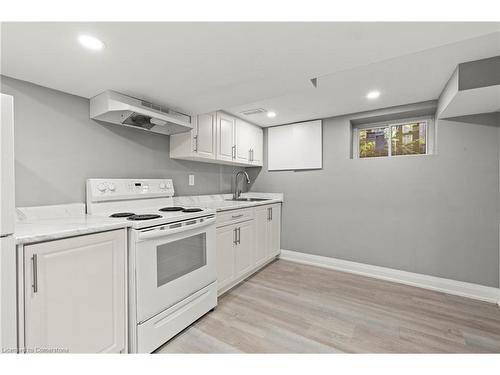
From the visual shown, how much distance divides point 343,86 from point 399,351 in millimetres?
2139

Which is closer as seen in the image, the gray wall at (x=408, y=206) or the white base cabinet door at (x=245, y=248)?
the gray wall at (x=408, y=206)

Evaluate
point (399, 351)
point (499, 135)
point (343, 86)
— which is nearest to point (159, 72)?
point (343, 86)

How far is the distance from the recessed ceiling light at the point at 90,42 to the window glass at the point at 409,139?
3.08m

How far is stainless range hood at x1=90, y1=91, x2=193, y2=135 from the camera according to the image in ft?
5.46

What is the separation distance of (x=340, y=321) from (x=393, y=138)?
89.3 inches

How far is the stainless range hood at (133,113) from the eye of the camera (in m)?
1.67

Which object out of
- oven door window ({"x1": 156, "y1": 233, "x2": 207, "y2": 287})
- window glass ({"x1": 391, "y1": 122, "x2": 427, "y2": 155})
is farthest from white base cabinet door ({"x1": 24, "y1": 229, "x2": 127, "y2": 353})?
window glass ({"x1": 391, "y1": 122, "x2": 427, "y2": 155})

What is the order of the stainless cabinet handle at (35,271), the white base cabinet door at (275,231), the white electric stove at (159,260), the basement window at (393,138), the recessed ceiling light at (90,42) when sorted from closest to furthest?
the stainless cabinet handle at (35,271) < the recessed ceiling light at (90,42) < the white electric stove at (159,260) < the basement window at (393,138) < the white base cabinet door at (275,231)

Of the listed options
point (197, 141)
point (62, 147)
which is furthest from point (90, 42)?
point (197, 141)

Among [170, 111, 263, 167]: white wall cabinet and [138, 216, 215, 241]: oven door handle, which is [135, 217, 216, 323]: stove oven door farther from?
[170, 111, 263, 167]: white wall cabinet

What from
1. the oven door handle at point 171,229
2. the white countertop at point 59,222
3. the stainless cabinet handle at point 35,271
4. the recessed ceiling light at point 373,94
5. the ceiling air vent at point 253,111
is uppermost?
the ceiling air vent at point 253,111

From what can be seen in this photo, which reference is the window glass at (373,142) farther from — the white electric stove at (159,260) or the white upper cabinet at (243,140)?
the white electric stove at (159,260)

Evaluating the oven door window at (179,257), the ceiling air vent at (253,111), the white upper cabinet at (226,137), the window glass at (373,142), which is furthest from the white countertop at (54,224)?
the window glass at (373,142)

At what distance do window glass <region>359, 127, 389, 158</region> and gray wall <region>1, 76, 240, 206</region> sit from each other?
2667 mm
